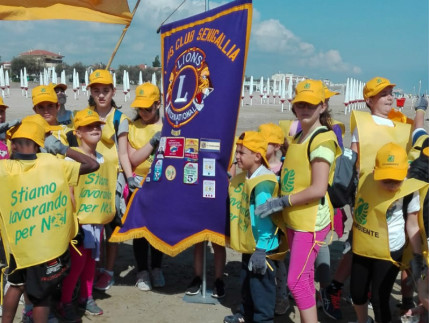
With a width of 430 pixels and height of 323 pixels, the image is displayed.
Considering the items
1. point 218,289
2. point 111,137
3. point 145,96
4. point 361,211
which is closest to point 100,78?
point 145,96

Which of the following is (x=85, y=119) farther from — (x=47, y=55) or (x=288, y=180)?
(x=47, y=55)

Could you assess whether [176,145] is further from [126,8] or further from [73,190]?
[126,8]

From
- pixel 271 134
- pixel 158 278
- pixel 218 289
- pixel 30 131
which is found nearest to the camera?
pixel 30 131

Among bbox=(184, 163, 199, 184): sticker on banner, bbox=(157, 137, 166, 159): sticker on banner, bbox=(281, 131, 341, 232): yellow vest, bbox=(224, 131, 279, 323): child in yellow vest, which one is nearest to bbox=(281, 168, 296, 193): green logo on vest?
bbox=(281, 131, 341, 232): yellow vest

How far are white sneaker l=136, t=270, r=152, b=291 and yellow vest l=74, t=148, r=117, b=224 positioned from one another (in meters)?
0.86

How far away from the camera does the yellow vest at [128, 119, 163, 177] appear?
5109 mm

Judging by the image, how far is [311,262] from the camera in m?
3.75

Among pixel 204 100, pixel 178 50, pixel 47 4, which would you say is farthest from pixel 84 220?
pixel 47 4

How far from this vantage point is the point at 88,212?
4480 millimetres

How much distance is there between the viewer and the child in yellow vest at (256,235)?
13.0 feet

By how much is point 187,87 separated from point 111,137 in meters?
0.90

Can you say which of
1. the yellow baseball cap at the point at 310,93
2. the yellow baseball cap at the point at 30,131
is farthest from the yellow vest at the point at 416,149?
the yellow baseball cap at the point at 30,131

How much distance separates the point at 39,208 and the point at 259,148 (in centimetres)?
167

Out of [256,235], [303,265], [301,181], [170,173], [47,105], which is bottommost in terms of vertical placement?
[303,265]
